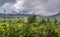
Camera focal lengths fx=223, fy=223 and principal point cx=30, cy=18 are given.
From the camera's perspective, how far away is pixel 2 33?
88.8 feet

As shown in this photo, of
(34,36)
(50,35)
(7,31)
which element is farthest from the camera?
(50,35)

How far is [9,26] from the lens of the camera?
28250 mm

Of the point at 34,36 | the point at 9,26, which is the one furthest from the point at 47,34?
the point at 9,26

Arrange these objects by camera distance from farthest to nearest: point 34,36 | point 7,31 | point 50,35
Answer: point 50,35
point 34,36
point 7,31

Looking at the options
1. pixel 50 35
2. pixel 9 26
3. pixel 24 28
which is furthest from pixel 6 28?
pixel 50 35

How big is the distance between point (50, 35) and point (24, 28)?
6.03 meters

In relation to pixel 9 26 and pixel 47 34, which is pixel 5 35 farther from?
pixel 47 34

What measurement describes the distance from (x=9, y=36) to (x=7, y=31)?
71 cm

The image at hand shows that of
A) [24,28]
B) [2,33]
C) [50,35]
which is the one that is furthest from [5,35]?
[50,35]

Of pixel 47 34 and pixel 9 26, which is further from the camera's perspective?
pixel 47 34

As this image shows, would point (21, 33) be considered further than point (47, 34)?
No

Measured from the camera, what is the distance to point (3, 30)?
89.5ft

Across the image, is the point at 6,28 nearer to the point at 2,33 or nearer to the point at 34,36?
the point at 2,33

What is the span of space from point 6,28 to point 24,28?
2.26 m
